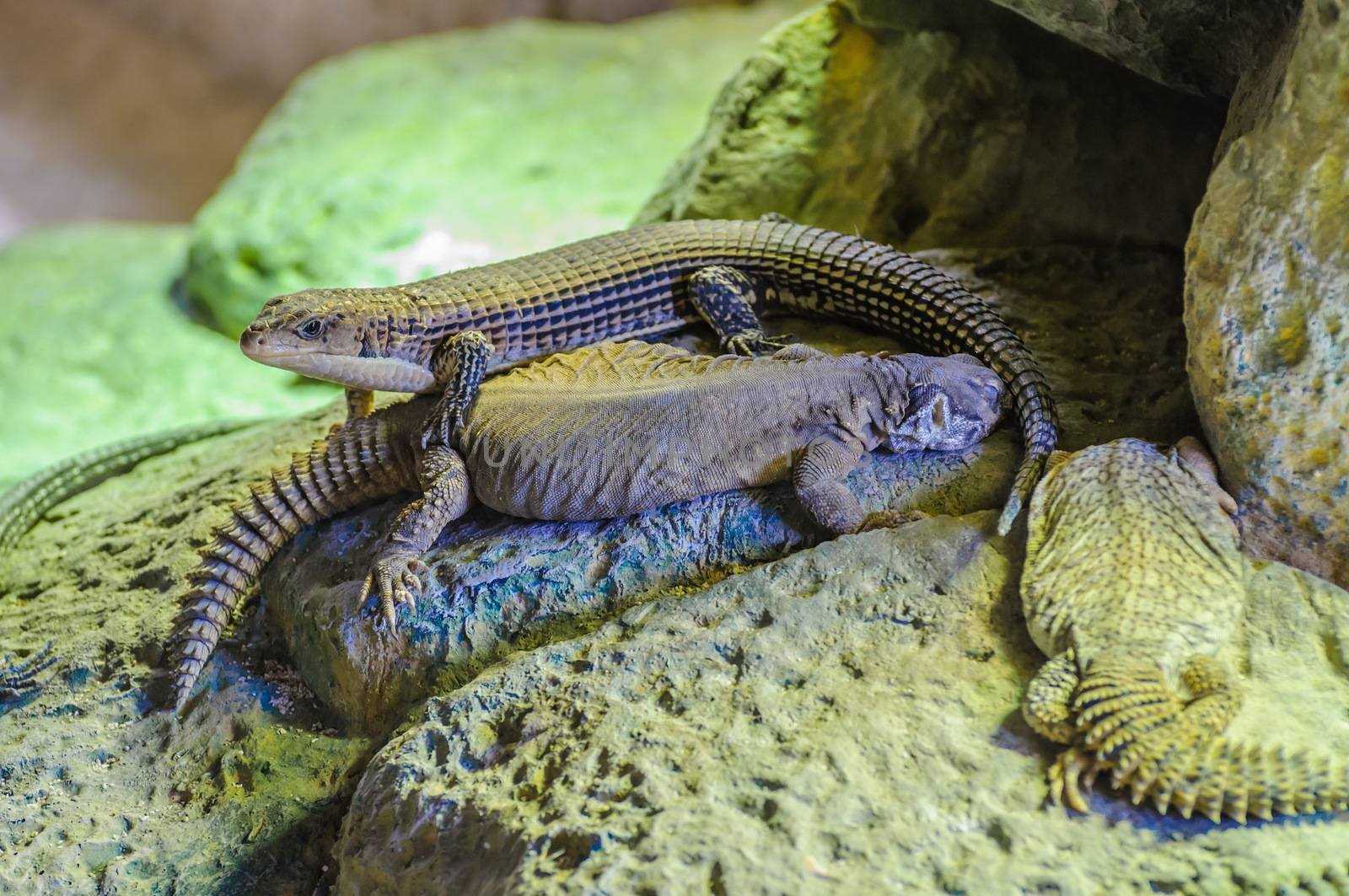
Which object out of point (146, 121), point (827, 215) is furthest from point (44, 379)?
point (827, 215)

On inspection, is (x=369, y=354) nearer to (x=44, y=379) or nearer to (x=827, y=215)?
(x=827, y=215)

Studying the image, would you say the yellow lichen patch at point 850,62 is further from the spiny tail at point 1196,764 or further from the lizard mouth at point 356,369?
the spiny tail at point 1196,764

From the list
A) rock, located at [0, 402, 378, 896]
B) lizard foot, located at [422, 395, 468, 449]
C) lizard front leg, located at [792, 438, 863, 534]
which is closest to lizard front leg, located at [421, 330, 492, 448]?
lizard foot, located at [422, 395, 468, 449]

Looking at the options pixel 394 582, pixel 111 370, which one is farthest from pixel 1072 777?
pixel 111 370

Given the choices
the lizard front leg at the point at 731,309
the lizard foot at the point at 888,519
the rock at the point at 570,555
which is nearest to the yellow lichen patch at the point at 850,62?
the lizard front leg at the point at 731,309

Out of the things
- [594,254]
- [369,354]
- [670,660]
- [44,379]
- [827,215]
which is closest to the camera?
[670,660]

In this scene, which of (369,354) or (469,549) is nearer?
(469,549)
